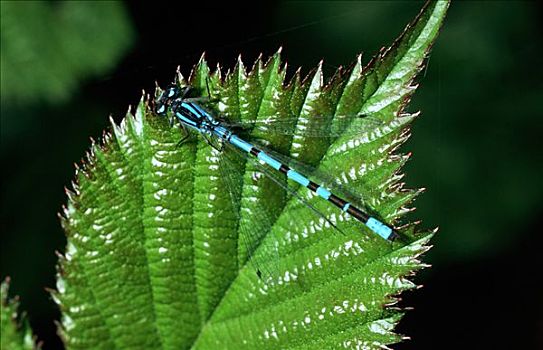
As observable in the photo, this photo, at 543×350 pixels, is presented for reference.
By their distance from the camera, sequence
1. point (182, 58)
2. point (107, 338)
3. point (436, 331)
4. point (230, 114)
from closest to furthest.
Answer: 1. point (107, 338)
2. point (230, 114)
3. point (182, 58)
4. point (436, 331)

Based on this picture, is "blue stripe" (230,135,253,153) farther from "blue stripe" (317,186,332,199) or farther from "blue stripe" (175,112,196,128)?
"blue stripe" (317,186,332,199)

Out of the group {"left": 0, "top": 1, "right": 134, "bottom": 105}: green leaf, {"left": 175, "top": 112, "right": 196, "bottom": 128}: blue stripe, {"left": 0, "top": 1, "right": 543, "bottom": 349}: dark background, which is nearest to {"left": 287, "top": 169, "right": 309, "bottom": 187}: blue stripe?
{"left": 175, "top": 112, "right": 196, "bottom": 128}: blue stripe

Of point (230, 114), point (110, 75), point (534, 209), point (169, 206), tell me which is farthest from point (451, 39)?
point (169, 206)

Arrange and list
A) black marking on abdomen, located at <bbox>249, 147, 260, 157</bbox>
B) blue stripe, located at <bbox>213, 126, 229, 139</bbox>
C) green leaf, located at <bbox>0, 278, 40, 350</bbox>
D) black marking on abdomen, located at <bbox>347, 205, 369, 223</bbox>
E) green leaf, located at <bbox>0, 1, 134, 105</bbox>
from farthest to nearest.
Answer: green leaf, located at <bbox>0, 1, 134, 105</bbox>
black marking on abdomen, located at <bbox>249, 147, 260, 157</bbox>
blue stripe, located at <bbox>213, 126, 229, 139</bbox>
black marking on abdomen, located at <bbox>347, 205, 369, 223</bbox>
green leaf, located at <bbox>0, 278, 40, 350</bbox>

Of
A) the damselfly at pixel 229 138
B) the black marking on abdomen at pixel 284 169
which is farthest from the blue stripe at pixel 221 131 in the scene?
the black marking on abdomen at pixel 284 169

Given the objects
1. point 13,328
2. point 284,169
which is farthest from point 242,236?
point 13,328

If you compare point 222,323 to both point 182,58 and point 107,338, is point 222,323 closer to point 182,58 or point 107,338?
point 107,338

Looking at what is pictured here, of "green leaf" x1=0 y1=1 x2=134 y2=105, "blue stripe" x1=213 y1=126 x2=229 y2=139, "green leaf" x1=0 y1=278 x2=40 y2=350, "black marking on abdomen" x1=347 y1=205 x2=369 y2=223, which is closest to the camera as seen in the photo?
"green leaf" x1=0 y1=278 x2=40 y2=350
